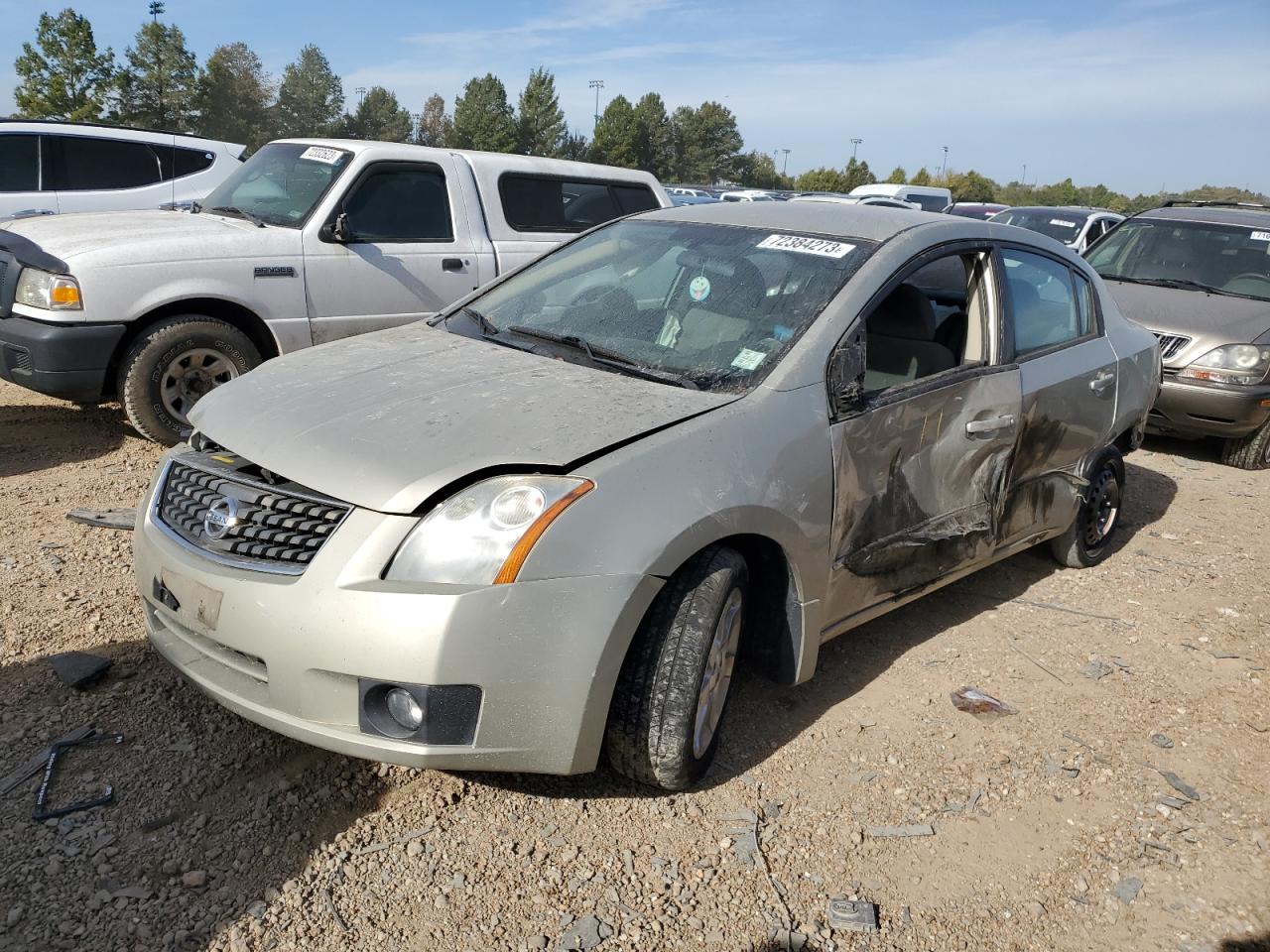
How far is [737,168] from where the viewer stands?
87062 mm

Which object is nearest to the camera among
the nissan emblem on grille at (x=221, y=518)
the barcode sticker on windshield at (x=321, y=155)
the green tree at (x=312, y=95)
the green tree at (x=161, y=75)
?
the nissan emblem on grille at (x=221, y=518)

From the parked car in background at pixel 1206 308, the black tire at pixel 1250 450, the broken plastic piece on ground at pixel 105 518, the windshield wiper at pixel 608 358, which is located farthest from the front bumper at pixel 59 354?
the black tire at pixel 1250 450

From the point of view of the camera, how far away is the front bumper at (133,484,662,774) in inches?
92.5

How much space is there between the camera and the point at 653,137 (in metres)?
80.1

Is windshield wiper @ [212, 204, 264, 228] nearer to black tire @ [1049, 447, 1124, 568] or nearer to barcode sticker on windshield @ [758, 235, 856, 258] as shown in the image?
barcode sticker on windshield @ [758, 235, 856, 258]

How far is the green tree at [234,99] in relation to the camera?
163 feet

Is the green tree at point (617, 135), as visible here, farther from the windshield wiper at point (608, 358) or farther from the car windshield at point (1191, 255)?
the windshield wiper at point (608, 358)

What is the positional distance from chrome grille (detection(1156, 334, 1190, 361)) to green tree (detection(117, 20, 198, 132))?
4764cm

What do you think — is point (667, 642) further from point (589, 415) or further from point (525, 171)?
point (525, 171)

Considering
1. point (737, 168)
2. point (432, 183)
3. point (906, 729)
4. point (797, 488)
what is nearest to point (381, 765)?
point (797, 488)

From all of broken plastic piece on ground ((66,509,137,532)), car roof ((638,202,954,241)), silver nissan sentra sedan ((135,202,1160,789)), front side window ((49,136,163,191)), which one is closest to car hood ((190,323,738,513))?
silver nissan sentra sedan ((135,202,1160,789))

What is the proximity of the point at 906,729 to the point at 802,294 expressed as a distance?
1.53 m

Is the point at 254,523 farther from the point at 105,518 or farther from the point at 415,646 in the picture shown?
the point at 105,518

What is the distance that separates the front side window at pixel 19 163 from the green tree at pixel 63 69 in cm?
3500
